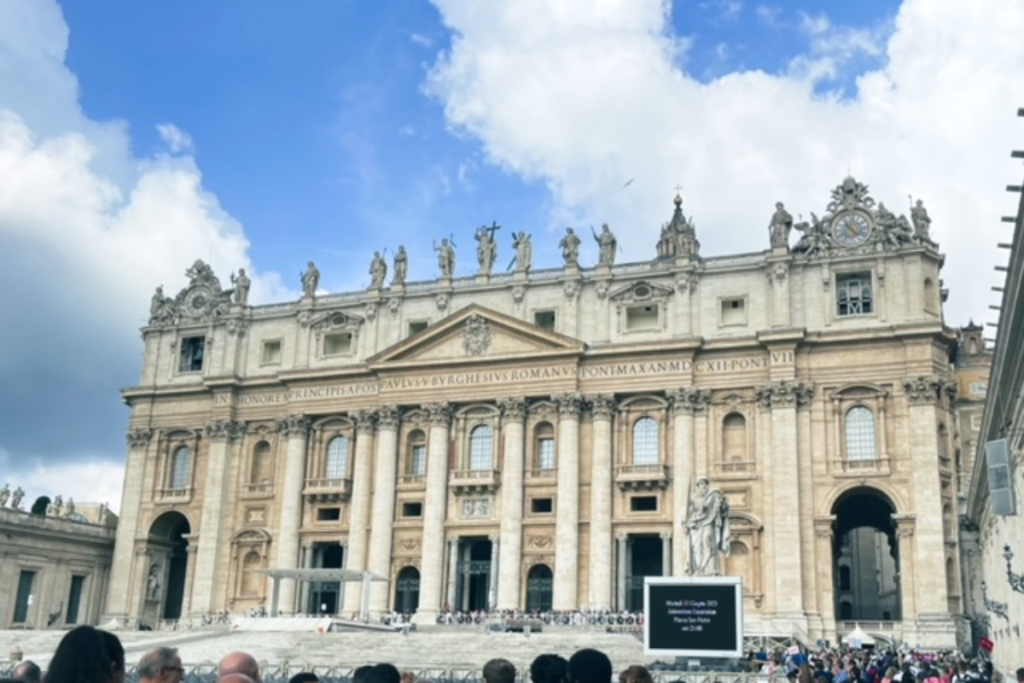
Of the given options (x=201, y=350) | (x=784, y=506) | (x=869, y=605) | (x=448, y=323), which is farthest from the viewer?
(x=869, y=605)

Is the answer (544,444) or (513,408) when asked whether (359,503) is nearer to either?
(513,408)

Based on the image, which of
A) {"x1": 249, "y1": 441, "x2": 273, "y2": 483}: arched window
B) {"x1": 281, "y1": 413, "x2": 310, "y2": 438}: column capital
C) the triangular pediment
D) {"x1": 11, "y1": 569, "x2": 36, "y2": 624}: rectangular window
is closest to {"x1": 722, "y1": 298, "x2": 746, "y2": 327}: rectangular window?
the triangular pediment

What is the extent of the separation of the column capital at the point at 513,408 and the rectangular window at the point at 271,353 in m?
15.4

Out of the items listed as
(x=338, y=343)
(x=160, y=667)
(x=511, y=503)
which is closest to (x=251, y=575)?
(x=338, y=343)

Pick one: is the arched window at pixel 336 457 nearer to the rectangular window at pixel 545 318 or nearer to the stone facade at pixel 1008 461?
the rectangular window at pixel 545 318

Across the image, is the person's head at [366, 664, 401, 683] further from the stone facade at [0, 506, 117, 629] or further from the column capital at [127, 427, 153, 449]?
the column capital at [127, 427, 153, 449]

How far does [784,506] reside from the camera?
5075cm

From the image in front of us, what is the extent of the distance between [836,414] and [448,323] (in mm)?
20067

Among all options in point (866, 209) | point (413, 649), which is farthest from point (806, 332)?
point (413, 649)

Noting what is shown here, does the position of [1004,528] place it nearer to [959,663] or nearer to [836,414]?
[959,663]

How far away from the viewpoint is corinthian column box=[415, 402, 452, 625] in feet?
182

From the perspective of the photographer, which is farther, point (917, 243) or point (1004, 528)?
point (917, 243)

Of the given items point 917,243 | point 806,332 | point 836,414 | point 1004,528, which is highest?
point 917,243

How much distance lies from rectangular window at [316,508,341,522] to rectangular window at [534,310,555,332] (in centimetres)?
1499
